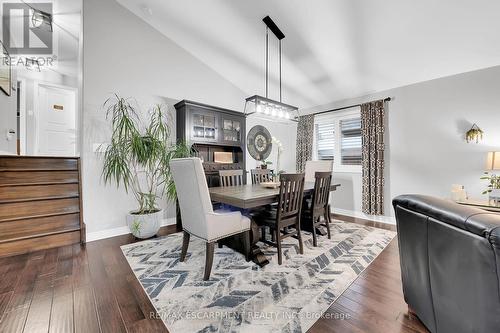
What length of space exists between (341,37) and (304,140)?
2.33 m

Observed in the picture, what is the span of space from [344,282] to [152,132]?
3.24m

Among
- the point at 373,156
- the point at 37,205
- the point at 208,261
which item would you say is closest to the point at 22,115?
the point at 37,205

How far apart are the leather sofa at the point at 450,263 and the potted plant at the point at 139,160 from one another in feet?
9.18

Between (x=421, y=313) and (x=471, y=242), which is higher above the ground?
(x=471, y=242)

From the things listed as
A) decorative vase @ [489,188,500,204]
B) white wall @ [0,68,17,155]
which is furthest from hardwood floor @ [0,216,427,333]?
white wall @ [0,68,17,155]

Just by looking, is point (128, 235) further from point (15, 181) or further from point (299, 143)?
point (299, 143)

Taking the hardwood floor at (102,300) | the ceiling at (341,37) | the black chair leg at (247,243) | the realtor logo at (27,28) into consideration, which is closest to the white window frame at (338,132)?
the ceiling at (341,37)

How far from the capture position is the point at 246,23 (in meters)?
2.86

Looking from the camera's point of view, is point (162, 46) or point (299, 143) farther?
point (299, 143)

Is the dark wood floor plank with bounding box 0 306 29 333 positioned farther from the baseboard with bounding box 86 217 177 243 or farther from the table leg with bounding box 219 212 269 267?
the table leg with bounding box 219 212 269 267

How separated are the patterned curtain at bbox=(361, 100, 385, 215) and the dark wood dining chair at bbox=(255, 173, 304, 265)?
2098mm

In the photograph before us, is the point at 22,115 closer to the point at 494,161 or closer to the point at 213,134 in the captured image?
the point at 213,134

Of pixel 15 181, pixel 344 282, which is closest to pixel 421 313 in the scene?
pixel 344 282

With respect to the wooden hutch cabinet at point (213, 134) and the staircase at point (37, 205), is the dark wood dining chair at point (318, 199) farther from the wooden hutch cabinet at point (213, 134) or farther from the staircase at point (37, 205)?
the staircase at point (37, 205)
